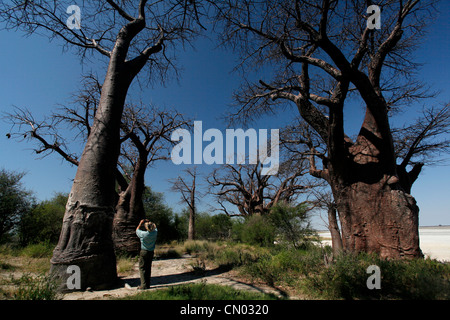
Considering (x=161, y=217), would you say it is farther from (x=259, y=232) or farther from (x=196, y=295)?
(x=196, y=295)

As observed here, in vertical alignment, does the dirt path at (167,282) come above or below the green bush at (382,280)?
below

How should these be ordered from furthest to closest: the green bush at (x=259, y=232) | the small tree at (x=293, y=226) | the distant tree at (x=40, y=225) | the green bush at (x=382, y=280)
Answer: the green bush at (x=259, y=232), the distant tree at (x=40, y=225), the small tree at (x=293, y=226), the green bush at (x=382, y=280)

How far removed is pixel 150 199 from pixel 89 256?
1734 centimetres

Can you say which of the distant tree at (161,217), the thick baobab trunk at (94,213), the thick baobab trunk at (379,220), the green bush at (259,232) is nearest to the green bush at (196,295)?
the thick baobab trunk at (94,213)

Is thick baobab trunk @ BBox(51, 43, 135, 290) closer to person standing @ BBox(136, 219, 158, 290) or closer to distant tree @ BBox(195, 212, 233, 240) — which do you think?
person standing @ BBox(136, 219, 158, 290)

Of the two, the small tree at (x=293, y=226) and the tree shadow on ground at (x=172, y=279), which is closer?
the tree shadow on ground at (x=172, y=279)

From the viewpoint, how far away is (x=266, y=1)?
3.91 m

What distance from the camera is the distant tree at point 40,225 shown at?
33.4 ft

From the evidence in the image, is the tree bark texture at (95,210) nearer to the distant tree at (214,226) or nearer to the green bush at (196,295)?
the green bush at (196,295)

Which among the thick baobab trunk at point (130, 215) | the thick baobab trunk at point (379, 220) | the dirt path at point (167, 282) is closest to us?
the dirt path at point (167, 282)

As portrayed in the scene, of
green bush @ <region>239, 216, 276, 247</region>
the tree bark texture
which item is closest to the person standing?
the tree bark texture

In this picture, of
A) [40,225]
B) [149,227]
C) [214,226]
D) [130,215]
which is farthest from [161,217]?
[149,227]
